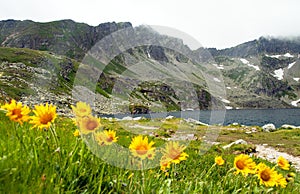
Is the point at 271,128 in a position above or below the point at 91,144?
below

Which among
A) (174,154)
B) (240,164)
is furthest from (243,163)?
(174,154)

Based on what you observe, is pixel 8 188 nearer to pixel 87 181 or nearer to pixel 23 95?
pixel 87 181

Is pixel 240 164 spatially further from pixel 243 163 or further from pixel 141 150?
pixel 141 150

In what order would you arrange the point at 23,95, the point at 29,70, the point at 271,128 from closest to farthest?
the point at 271,128
the point at 23,95
the point at 29,70

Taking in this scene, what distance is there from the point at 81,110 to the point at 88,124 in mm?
182

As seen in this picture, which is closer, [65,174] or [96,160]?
[65,174]

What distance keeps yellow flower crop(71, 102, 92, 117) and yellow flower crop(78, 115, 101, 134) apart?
0.16 ft

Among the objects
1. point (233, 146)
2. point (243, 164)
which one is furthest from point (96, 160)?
point (233, 146)

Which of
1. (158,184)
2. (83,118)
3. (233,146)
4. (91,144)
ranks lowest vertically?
(233,146)

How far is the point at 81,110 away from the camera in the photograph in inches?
128

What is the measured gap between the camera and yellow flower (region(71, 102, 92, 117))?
3.20 m

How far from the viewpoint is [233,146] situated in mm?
20812

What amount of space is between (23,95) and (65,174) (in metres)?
148

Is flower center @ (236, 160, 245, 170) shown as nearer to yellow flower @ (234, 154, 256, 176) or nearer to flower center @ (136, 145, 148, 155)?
yellow flower @ (234, 154, 256, 176)
